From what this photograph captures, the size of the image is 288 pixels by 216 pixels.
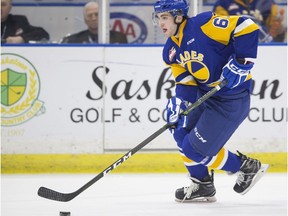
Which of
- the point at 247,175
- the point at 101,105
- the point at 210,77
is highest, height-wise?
the point at 210,77

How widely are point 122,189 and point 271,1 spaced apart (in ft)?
6.16

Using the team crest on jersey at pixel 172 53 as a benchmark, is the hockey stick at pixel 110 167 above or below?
below

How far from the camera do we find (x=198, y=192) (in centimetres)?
431

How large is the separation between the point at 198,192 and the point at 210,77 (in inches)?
25.3

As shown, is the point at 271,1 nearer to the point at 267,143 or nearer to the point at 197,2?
the point at 197,2

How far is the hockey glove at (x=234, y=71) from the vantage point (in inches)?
155

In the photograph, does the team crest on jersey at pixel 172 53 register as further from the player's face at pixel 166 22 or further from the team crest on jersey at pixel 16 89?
the team crest on jersey at pixel 16 89

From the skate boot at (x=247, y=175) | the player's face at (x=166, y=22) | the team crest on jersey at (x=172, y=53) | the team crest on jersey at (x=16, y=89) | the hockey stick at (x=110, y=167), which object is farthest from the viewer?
the team crest on jersey at (x=16, y=89)

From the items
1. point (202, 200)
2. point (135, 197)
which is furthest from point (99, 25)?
point (202, 200)

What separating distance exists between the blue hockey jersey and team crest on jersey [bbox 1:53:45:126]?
1.76 metres

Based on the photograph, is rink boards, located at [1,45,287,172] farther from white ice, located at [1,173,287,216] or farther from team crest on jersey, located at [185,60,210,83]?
team crest on jersey, located at [185,60,210,83]

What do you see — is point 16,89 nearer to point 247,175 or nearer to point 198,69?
point 198,69

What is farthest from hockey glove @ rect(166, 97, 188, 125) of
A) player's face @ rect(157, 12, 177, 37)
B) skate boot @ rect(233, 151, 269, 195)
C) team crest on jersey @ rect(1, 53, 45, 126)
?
team crest on jersey @ rect(1, 53, 45, 126)

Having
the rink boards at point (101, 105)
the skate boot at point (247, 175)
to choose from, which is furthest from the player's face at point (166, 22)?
the rink boards at point (101, 105)
